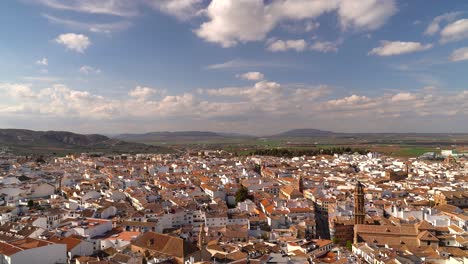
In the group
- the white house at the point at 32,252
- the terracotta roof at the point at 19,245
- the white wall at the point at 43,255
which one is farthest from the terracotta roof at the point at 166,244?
the terracotta roof at the point at 19,245

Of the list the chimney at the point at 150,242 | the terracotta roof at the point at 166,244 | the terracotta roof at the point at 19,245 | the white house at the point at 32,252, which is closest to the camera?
the white house at the point at 32,252

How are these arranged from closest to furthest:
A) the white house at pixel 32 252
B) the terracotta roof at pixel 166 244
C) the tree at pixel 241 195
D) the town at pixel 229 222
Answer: the white house at pixel 32 252
the town at pixel 229 222
the terracotta roof at pixel 166 244
the tree at pixel 241 195

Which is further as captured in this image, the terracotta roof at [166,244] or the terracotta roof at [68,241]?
the terracotta roof at [68,241]

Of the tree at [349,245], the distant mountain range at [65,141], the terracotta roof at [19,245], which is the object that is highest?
the distant mountain range at [65,141]

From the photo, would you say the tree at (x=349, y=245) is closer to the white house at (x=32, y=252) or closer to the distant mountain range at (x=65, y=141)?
the white house at (x=32, y=252)

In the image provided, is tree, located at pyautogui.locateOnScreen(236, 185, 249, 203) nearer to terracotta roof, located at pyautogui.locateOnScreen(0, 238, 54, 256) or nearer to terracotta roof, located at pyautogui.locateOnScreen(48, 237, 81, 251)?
terracotta roof, located at pyautogui.locateOnScreen(48, 237, 81, 251)

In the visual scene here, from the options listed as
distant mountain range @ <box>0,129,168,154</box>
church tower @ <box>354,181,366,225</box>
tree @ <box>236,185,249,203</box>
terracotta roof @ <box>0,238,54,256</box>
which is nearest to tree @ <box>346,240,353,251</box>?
church tower @ <box>354,181,366,225</box>

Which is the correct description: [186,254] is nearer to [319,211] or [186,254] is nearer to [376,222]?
[376,222]

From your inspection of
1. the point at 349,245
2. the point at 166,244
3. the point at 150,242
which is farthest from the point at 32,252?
the point at 349,245
